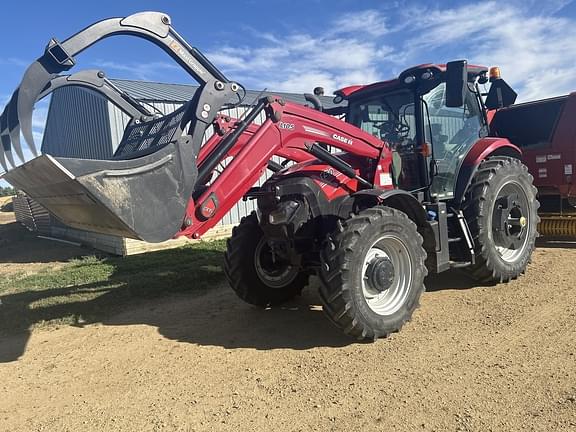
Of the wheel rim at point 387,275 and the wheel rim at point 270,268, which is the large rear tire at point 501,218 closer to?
the wheel rim at point 387,275

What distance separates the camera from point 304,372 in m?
3.99

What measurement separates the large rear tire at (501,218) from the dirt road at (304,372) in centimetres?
38

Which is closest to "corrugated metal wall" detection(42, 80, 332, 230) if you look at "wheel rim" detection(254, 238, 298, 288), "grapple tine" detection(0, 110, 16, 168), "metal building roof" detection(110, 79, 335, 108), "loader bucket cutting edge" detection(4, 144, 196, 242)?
"metal building roof" detection(110, 79, 335, 108)

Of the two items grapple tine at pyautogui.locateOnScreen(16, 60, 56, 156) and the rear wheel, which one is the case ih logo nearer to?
the rear wheel

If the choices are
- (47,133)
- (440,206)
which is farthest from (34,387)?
(47,133)

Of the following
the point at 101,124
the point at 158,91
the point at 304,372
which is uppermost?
the point at 158,91

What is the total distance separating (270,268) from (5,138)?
307 cm

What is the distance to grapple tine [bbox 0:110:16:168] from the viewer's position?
4180 mm

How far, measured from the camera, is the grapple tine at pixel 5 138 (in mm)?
4180

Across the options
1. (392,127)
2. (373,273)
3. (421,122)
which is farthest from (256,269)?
(421,122)

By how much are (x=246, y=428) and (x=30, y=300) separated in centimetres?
512

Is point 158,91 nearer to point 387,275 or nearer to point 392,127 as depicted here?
point 392,127

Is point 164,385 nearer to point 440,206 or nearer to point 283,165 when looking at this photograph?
point 283,165

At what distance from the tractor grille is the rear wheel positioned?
60.1 inches
